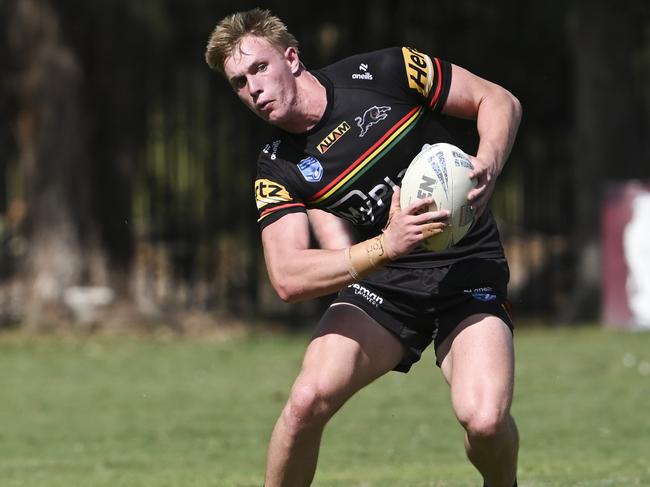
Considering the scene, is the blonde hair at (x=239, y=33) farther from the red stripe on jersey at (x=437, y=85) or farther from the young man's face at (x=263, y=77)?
the red stripe on jersey at (x=437, y=85)

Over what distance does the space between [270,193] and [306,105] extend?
439mm

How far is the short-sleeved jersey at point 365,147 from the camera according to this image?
623cm

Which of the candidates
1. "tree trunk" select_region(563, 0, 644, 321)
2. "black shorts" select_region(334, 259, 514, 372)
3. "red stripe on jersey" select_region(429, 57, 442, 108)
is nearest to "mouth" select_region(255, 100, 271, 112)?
"red stripe on jersey" select_region(429, 57, 442, 108)

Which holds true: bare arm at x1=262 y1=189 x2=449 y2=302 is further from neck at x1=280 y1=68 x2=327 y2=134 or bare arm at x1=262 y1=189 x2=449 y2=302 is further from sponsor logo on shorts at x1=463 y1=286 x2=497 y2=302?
sponsor logo on shorts at x1=463 y1=286 x2=497 y2=302

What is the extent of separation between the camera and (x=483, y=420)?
5855 millimetres

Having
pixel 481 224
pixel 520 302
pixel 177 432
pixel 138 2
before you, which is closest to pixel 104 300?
pixel 138 2

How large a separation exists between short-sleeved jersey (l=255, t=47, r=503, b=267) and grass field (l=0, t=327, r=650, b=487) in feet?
7.23

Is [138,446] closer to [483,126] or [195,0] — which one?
[483,126]

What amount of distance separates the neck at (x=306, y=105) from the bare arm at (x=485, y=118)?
0.59 meters

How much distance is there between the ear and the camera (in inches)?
245

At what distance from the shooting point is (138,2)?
1917 cm

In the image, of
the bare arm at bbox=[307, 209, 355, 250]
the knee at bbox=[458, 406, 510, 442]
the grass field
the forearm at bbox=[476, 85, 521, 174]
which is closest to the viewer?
the knee at bbox=[458, 406, 510, 442]

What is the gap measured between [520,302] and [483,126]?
1575 cm

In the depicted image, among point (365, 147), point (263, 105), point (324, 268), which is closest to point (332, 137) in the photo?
point (365, 147)
